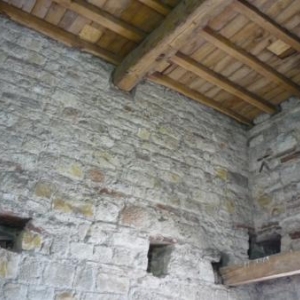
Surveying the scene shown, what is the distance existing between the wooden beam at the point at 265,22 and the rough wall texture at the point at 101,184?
3.11ft

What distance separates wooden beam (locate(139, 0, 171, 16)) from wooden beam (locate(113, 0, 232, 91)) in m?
0.04

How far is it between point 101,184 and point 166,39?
3.50 ft

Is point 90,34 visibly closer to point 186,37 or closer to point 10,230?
point 186,37

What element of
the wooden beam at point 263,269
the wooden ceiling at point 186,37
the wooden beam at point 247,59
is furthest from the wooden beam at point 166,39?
the wooden beam at point 263,269

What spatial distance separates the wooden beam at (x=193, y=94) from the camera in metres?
3.14

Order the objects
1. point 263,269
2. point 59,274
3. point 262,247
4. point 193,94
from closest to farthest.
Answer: point 59,274, point 263,269, point 262,247, point 193,94

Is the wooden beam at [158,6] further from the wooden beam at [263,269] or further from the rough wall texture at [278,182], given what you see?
the wooden beam at [263,269]

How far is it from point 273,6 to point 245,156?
141cm

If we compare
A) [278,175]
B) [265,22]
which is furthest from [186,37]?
[278,175]

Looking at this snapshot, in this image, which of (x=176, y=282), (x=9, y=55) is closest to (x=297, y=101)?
(x=176, y=282)

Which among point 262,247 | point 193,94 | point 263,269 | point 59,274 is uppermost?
point 193,94

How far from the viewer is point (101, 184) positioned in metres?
2.48

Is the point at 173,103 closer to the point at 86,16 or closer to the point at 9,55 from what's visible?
the point at 86,16

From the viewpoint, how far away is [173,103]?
126 inches
